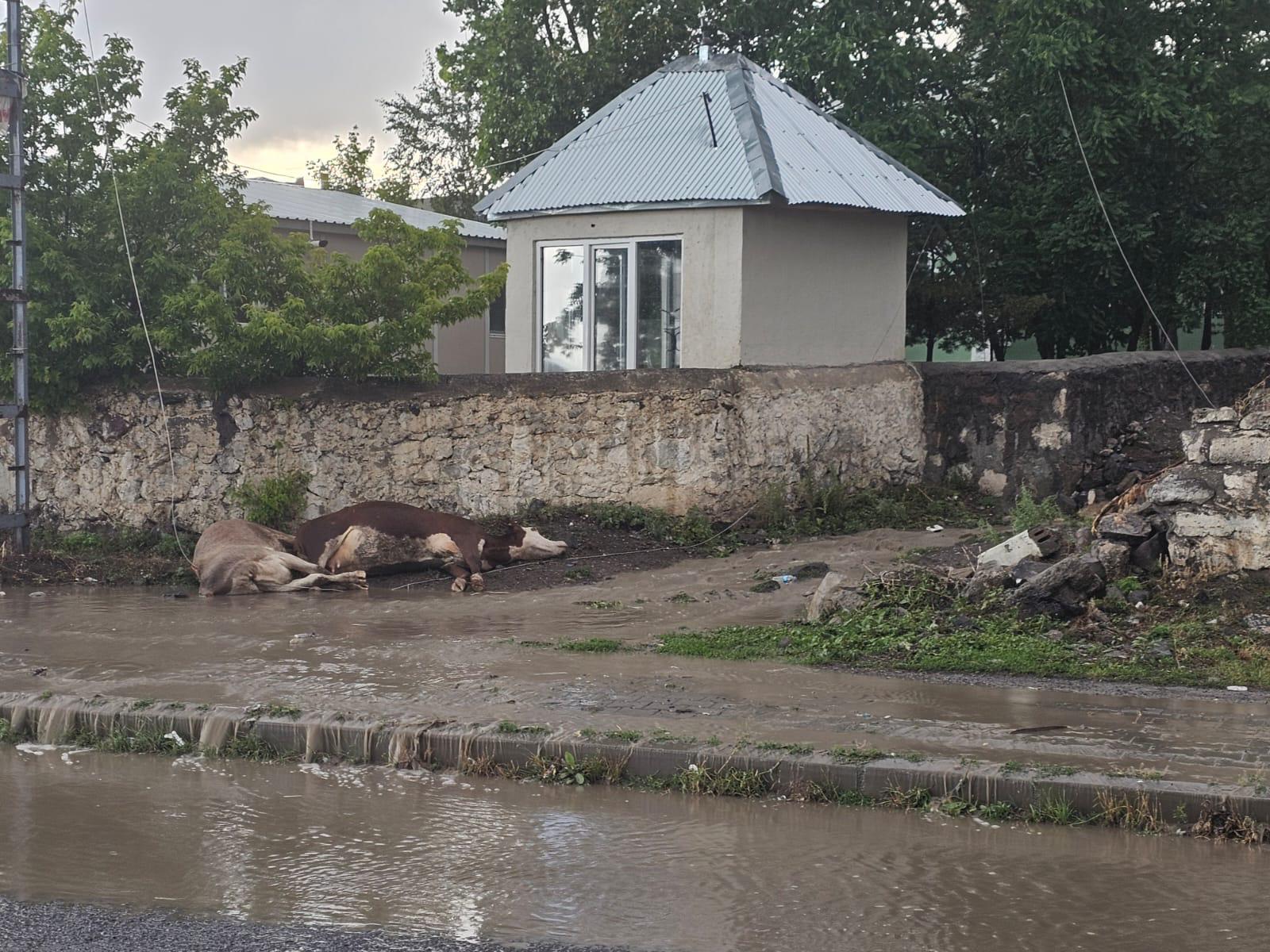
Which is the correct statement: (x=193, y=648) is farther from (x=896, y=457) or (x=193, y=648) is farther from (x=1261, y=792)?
(x=896, y=457)

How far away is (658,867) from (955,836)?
1.36m

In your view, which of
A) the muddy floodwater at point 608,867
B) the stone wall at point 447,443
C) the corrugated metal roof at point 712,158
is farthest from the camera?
the corrugated metal roof at point 712,158

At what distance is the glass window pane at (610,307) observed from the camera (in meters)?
17.0

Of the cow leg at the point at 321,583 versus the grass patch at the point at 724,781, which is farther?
the cow leg at the point at 321,583

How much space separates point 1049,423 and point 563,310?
19.3 feet

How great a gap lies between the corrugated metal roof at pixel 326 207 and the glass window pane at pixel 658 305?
7747 mm

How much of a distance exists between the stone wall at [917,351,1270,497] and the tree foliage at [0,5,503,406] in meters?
5.71

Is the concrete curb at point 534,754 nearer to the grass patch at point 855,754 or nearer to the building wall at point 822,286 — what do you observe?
the grass patch at point 855,754

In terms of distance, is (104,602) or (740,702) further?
(104,602)

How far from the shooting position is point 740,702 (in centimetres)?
833

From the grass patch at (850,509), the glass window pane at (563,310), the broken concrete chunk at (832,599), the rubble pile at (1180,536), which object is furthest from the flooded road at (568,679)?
the glass window pane at (563,310)

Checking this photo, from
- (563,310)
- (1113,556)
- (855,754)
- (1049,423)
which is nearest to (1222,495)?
(1113,556)

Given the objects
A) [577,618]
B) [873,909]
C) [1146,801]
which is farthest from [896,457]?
[873,909]

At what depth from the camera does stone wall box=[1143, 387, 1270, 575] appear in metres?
10.2
